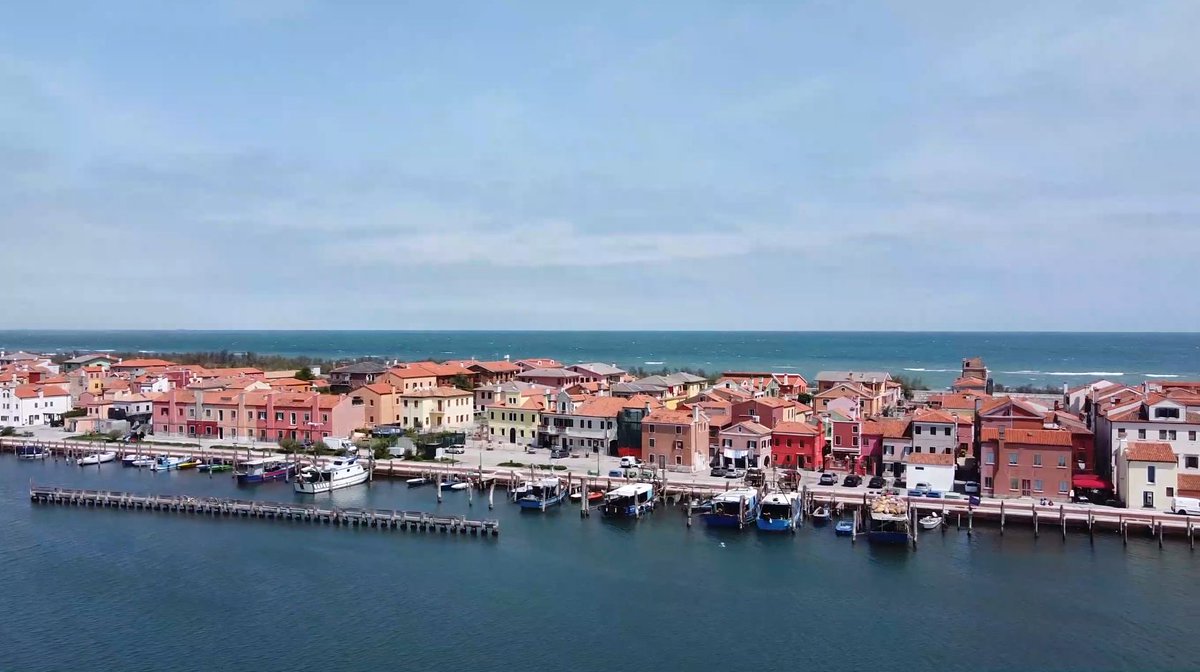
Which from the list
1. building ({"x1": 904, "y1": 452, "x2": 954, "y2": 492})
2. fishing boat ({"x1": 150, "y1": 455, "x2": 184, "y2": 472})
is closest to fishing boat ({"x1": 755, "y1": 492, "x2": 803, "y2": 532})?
building ({"x1": 904, "y1": 452, "x2": 954, "y2": 492})

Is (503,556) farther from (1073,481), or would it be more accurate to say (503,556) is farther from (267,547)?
(1073,481)

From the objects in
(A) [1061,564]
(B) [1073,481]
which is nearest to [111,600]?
(A) [1061,564]

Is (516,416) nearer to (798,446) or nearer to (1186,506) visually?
(798,446)

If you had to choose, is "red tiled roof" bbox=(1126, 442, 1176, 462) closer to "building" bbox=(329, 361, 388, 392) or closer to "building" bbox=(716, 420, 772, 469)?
"building" bbox=(716, 420, 772, 469)

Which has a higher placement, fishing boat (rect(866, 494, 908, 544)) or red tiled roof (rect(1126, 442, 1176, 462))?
red tiled roof (rect(1126, 442, 1176, 462))

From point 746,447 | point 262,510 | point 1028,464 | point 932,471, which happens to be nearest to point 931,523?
point 932,471

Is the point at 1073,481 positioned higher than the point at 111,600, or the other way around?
the point at 1073,481

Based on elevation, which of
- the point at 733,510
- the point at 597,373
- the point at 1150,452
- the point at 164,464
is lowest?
the point at 164,464
